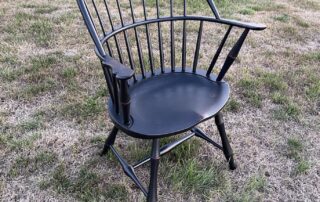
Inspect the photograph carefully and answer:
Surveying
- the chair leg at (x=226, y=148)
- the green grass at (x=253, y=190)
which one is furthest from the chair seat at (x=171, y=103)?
the green grass at (x=253, y=190)

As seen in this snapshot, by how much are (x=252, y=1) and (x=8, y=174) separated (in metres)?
4.13

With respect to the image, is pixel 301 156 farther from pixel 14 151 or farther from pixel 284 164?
pixel 14 151

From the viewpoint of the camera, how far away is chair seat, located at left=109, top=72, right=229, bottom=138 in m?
1.46

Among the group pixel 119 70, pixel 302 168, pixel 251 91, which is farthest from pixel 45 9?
pixel 302 168

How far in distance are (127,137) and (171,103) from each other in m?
0.76

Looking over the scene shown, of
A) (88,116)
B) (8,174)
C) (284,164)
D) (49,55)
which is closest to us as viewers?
(8,174)

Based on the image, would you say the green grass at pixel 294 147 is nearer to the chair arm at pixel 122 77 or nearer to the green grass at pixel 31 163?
the chair arm at pixel 122 77

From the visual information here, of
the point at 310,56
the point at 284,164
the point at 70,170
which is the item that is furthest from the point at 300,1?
the point at 70,170

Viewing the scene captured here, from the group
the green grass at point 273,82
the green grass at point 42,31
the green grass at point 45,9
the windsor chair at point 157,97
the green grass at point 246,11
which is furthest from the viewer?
the green grass at point 246,11

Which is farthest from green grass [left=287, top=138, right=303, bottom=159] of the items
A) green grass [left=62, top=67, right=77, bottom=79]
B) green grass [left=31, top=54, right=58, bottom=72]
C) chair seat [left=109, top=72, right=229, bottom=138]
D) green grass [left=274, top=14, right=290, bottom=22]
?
green grass [left=274, top=14, right=290, bottom=22]

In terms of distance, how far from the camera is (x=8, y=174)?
200 centimetres

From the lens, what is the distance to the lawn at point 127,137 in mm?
1939

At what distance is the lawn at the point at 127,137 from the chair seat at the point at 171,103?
1.70 feet

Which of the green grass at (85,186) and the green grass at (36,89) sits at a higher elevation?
the green grass at (36,89)
